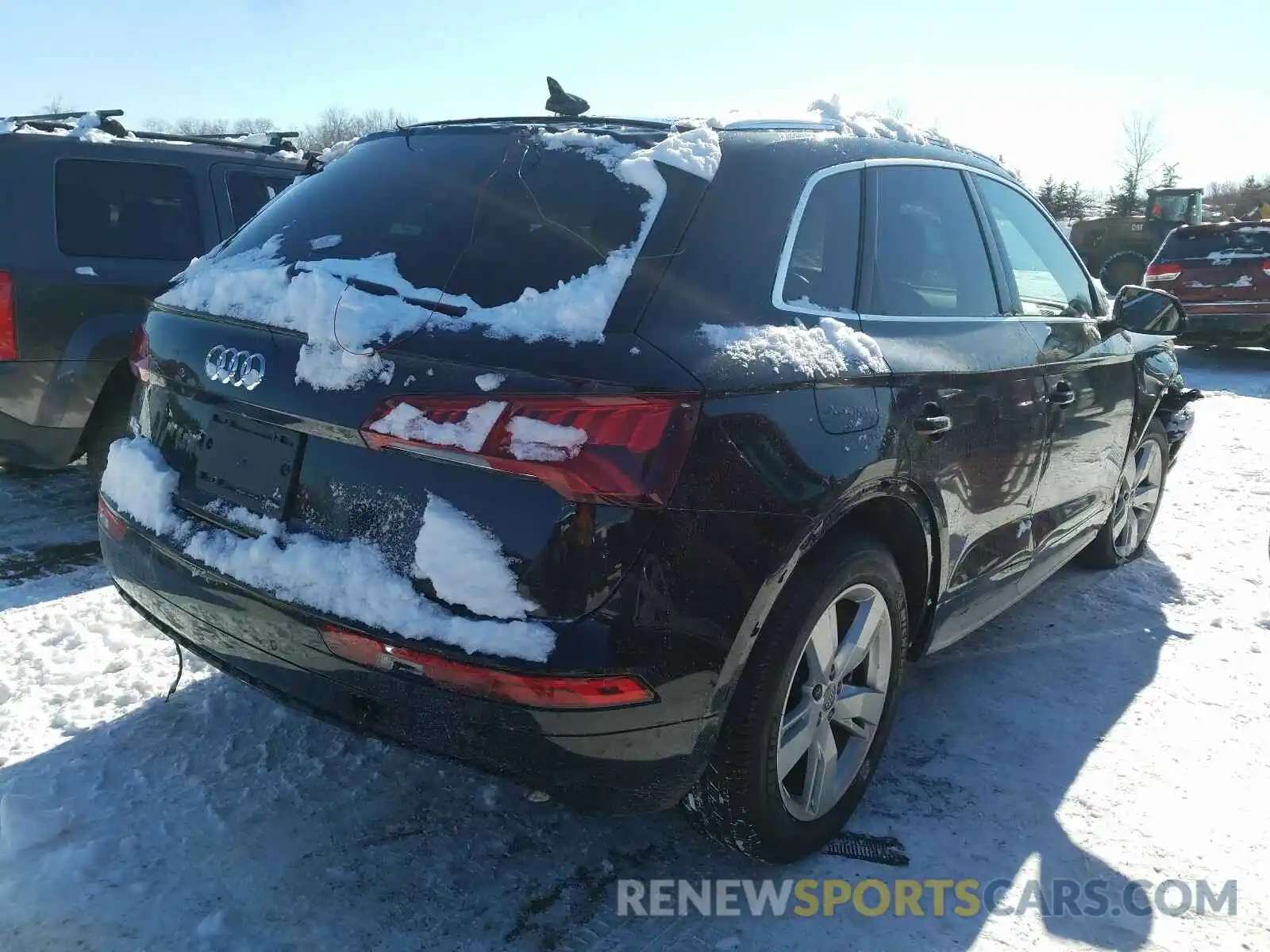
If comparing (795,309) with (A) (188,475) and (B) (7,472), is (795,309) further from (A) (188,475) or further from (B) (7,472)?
(B) (7,472)

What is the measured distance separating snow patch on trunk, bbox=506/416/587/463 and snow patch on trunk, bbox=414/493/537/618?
174 millimetres

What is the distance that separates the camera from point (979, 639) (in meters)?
3.99

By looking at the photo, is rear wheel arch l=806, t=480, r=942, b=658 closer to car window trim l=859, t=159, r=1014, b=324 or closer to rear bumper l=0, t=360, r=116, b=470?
car window trim l=859, t=159, r=1014, b=324

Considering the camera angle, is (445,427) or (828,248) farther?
(828,248)

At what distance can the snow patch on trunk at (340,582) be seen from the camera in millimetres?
1836

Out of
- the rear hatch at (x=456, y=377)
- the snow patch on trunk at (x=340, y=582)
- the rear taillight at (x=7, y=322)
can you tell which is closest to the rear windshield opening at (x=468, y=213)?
the rear hatch at (x=456, y=377)

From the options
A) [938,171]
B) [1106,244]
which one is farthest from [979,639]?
[1106,244]

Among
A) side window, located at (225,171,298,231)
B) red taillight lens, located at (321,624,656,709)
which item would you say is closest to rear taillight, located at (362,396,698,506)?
red taillight lens, located at (321,624,656,709)

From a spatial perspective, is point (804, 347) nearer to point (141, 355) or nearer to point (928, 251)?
point (928, 251)

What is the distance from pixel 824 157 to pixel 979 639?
7.51 ft

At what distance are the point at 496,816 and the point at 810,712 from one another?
2.90 ft

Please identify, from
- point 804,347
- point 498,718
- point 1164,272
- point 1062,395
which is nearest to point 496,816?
point 498,718

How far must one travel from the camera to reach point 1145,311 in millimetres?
3979

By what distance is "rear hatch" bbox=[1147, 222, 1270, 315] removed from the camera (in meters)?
11.8
